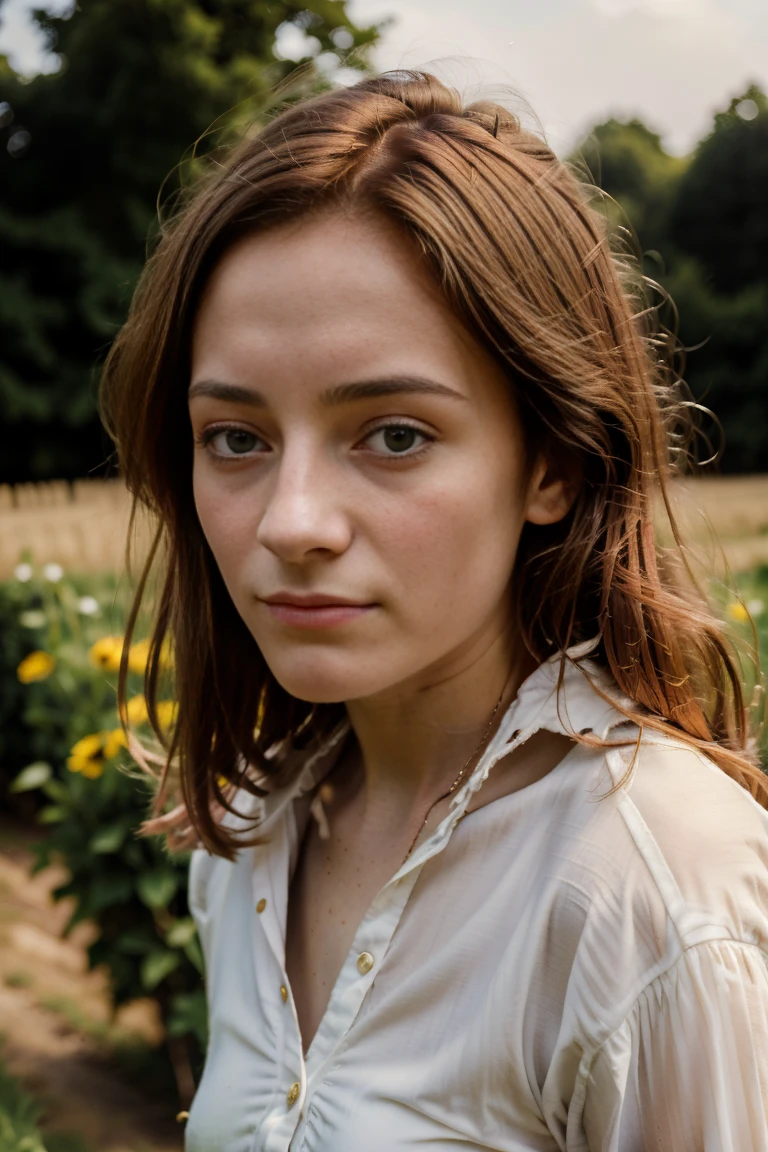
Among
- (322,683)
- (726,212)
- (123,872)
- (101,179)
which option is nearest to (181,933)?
(123,872)

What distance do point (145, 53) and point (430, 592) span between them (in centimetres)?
2080

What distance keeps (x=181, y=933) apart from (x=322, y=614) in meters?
2.32

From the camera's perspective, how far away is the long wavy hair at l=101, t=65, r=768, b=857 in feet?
4.14

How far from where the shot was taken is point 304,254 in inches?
49.2

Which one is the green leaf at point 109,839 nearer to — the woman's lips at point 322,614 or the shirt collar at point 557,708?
the shirt collar at point 557,708

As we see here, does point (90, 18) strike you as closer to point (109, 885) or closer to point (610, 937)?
point (109, 885)

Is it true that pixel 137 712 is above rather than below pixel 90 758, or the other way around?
above

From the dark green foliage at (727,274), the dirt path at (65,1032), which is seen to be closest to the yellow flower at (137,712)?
the dirt path at (65,1032)

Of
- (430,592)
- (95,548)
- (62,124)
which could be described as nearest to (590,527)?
(430,592)

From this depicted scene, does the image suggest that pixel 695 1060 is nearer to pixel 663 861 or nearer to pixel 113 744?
pixel 663 861

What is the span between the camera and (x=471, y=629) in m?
1.35

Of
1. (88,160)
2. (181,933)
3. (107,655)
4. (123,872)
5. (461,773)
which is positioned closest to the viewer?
(461,773)

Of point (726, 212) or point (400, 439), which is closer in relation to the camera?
point (400, 439)

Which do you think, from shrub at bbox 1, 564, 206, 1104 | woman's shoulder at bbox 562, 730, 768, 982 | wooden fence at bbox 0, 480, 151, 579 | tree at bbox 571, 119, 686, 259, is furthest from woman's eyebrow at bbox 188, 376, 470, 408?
tree at bbox 571, 119, 686, 259
